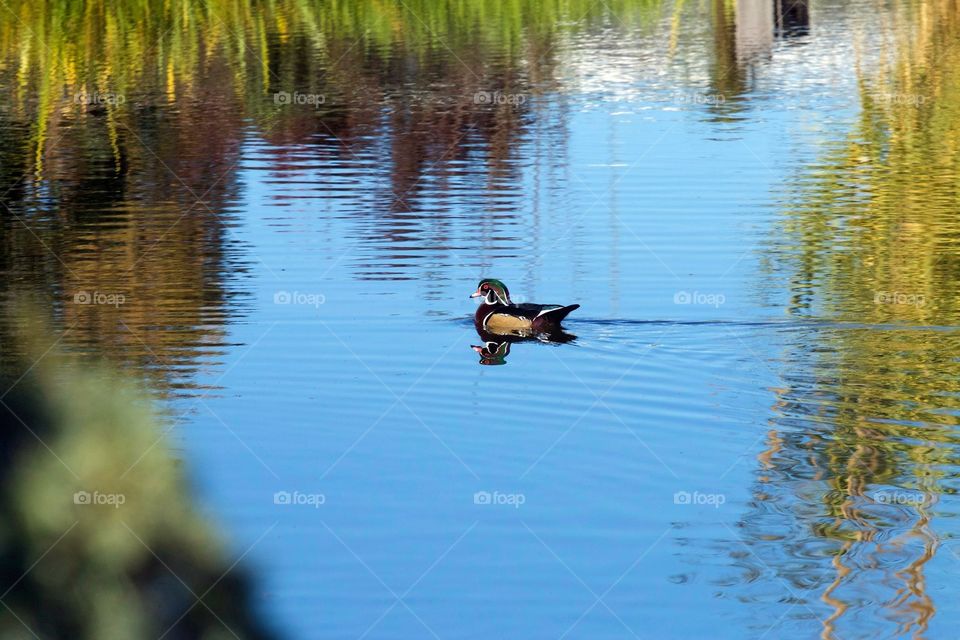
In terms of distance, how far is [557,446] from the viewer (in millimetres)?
8641

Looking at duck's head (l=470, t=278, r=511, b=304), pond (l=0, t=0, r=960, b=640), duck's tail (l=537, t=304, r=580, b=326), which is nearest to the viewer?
pond (l=0, t=0, r=960, b=640)

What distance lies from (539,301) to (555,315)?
0.98 meters

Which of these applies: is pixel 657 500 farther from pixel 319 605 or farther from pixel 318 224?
pixel 318 224

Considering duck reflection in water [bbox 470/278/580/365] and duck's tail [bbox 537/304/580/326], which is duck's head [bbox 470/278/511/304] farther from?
duck's tail [bbox 537/304/580/326]

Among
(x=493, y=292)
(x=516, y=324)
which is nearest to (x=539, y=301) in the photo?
(x=493, y=292)

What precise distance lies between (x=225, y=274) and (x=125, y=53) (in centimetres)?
1493

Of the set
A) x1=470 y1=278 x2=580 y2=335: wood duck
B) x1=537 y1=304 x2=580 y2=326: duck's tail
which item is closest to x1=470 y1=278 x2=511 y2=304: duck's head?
x1=470 y1=278 x2=580 y2=335: wood duck

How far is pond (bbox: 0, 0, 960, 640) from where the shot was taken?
687 centimetres

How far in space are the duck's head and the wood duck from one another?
1.7 inches

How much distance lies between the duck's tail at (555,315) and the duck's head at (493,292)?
0.44 metres

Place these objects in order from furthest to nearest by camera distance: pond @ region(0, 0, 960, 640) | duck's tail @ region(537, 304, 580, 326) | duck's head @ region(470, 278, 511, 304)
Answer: duck's head @ region(470, 278, 511, 304)
duck's tail @ region(537, 304, 580, 326)
pond @ region(0, 0, 960, 640)

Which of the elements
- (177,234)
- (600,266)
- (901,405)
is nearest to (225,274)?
(177,234)

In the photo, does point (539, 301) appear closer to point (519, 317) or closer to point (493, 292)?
point (493, 292)

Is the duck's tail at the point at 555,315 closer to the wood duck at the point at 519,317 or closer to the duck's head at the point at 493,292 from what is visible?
the wood duck at the point at 519,317
